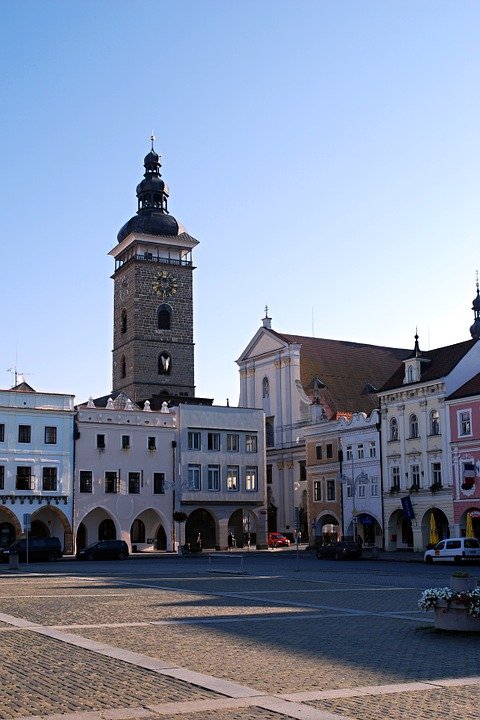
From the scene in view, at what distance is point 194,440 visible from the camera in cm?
7106

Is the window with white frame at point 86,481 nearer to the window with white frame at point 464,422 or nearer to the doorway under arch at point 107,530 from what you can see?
the doorway under arch at point 107,530

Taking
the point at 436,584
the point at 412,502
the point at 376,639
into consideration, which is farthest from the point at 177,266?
the point at 376,639

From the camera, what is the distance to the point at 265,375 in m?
86.9

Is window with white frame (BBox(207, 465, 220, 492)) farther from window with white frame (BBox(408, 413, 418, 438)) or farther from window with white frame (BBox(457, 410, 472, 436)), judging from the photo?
window with white frame (BBox(457, 410, 472, 436))

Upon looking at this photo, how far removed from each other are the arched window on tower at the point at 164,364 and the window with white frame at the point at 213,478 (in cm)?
2534

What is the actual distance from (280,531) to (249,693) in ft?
240

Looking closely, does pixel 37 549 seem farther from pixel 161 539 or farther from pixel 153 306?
pixel 153 306

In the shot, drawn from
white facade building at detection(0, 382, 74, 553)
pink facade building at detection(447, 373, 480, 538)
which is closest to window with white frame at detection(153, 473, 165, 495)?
white facade building at detection(0, 382, 74, 553)

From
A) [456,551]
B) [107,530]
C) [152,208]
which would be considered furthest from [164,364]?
[456,551]

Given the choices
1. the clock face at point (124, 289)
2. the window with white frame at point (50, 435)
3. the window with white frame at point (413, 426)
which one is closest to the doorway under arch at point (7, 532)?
the window with white frame at point (50, 435)

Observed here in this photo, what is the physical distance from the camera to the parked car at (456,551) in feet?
151

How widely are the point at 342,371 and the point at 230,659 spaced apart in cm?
7415

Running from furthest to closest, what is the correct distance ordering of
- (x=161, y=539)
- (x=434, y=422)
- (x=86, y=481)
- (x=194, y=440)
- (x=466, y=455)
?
(x=194, y=440) < (x=161, y=539) < (x=86, y=481) < (x=434, y=422) < (x=466, y=455)

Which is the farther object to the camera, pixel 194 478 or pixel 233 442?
pixel 233 442
